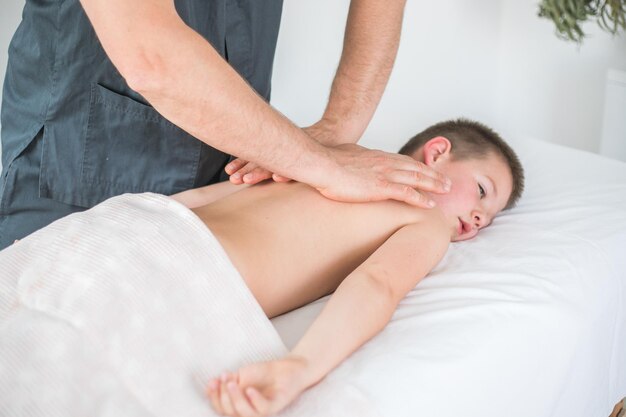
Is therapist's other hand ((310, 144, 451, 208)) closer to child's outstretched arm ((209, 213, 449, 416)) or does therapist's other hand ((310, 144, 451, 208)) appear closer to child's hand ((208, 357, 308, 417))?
child's outstretched arm ((209, 213, 449, 416))

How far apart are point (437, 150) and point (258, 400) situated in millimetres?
973

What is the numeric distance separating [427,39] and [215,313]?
2.25 meters

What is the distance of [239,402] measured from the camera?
1.15 metres

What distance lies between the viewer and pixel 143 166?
1849mm

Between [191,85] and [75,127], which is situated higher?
[191,85]

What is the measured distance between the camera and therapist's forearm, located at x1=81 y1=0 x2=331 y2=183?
50.6 inches

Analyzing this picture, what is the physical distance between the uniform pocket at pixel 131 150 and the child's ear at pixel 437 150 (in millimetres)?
533

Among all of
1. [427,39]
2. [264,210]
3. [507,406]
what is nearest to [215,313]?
[264,210]

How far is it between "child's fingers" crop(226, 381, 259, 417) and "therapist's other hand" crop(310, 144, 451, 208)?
0.54m

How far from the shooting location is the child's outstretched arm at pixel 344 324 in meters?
1.18

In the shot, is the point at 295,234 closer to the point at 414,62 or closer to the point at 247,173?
the point at 247,173

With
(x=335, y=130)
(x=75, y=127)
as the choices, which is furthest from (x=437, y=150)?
(x=75, y=127)

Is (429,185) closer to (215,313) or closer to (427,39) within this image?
(215,313)

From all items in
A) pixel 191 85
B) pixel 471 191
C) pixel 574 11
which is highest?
pixel 574 11
